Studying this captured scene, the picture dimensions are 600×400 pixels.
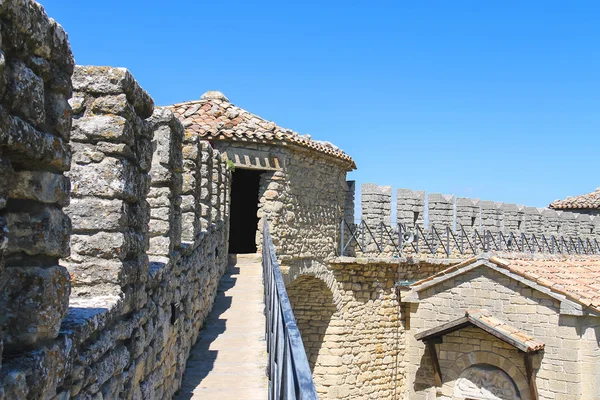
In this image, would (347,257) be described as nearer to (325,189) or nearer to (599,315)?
(325,189)

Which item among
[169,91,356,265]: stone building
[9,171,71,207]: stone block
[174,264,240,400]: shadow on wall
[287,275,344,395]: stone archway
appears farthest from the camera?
[287,275,344,395]: stone archway

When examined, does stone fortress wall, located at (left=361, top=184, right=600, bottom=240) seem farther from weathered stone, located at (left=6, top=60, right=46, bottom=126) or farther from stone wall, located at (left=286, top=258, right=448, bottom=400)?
weathered stone, located at (left=6, top=60, right=46, bottom=126)

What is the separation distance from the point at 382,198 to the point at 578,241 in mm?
10634

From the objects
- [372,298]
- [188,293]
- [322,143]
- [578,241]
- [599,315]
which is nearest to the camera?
[188,293]

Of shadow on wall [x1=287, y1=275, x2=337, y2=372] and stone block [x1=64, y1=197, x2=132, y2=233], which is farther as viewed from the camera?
shadow on wall [x1=287, y1=275, x2=337, y2=372]

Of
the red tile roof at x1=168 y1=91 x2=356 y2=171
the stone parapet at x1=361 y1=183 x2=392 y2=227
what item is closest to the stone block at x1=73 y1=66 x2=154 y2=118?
the red tile roof at x1=168 y1=91 x2=356 y2=171

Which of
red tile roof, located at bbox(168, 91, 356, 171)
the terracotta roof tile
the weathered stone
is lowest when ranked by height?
the terracotta roof tile

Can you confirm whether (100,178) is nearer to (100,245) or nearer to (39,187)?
(100,245)

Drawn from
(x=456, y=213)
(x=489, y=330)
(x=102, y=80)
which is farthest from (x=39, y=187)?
(x=456, y=213)

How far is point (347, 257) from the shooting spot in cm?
1638

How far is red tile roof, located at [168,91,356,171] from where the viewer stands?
13.5m

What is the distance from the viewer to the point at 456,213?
18.9m

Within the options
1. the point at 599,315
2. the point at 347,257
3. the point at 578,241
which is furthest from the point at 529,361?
the point at 578,241

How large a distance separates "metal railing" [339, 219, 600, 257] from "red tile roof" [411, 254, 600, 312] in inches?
106
